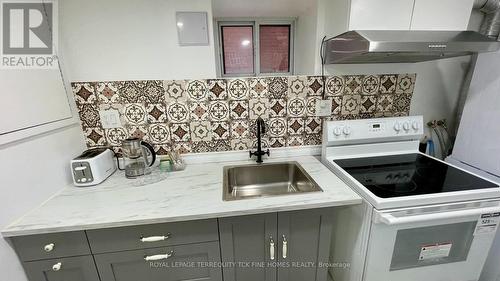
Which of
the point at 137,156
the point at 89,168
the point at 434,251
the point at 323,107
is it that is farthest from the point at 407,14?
the point at 89,168

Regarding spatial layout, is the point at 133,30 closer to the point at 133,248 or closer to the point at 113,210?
the point at 113,210

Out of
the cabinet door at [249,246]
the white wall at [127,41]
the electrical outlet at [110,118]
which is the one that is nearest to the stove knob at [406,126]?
the cabinet door at [249,246]

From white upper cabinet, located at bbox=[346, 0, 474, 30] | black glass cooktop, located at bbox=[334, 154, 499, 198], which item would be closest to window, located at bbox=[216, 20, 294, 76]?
white upper cabinet, located at bbox=[346, 0, 474, 30]

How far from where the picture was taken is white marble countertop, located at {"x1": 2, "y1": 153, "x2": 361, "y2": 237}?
0.87 meters

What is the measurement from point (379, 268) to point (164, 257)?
3.45 feet

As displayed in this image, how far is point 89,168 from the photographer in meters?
1.16

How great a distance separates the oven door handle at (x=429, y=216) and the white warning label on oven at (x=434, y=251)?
205 millimetres

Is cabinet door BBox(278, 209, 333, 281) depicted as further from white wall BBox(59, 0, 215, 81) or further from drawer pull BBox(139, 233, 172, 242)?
white wall BBox(59, 0, 215, 81)

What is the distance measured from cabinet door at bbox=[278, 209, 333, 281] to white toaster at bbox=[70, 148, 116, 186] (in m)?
1.02

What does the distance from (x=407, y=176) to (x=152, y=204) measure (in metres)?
1.38

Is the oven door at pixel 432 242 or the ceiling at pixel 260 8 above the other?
the ceiling at pixel 260 8

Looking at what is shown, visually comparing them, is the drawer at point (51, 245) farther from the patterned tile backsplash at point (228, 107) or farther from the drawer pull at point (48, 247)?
the patterned tile backsplash at point (228, 107)

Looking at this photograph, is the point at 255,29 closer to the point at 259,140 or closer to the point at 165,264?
the point at 259,140

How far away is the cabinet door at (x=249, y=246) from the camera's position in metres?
0.99
